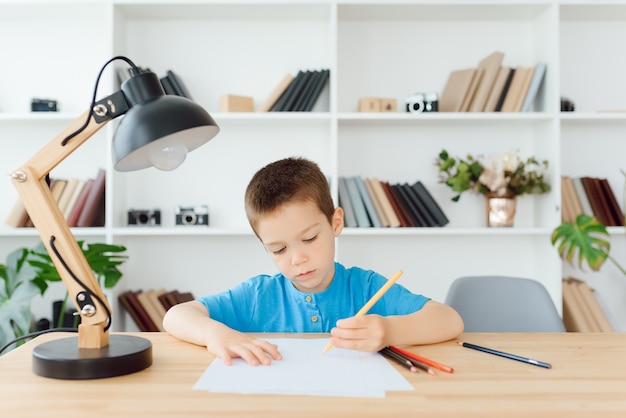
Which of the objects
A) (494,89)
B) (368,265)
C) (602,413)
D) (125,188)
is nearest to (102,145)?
(125,188)

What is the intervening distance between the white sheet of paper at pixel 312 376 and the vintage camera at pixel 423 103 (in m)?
2.07

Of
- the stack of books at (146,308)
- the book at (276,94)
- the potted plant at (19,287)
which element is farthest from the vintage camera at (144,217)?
the book at (276,94)

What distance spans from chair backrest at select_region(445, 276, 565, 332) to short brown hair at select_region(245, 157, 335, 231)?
0.64 metres

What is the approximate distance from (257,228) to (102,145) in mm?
2028

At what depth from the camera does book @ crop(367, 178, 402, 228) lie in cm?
294

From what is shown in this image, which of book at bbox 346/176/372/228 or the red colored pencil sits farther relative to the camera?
book at bbox 346/176/372/228

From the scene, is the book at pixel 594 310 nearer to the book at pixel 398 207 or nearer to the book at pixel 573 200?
the book at pixel 573 200

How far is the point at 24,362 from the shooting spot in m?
1.08

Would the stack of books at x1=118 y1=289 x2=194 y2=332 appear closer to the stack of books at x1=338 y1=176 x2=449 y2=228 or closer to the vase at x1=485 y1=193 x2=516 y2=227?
the stack of books at x1=338 y1=176 x2=449 y2=228

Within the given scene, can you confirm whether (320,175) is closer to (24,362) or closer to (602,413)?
(24,362)

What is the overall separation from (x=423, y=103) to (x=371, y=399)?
233cm

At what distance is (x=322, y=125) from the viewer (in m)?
3.18

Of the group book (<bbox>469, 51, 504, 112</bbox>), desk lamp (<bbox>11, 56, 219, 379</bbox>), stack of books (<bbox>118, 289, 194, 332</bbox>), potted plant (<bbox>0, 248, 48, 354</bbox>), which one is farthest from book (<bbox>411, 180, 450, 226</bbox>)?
desk lamp (<bbox>11, 56, 219, 379</bbox>)

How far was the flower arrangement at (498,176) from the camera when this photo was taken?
2.93 meters
